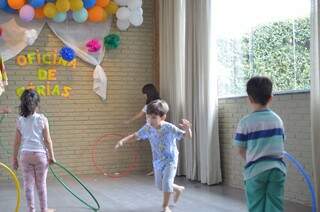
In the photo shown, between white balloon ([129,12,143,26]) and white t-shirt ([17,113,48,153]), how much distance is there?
382 centimetres

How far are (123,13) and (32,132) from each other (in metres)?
3.87

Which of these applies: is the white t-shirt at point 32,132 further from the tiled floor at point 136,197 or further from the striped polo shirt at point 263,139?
the striped polo shirt at point 263,139

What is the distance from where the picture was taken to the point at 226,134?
21.1 feet

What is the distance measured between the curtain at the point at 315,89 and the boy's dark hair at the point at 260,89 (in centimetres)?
178

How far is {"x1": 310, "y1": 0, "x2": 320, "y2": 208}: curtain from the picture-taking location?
14.9ft

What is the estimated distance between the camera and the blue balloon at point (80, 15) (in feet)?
23.9

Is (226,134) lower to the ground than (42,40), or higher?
lower

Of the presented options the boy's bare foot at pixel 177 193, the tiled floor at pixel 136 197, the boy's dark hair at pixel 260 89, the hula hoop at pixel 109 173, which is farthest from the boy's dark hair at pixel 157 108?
the hula hoop at pixel 109 173

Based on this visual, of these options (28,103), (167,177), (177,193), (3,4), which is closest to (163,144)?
(167,177)

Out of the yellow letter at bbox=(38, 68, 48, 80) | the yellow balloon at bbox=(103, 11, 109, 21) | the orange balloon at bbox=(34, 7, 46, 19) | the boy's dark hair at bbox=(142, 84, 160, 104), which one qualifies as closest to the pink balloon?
the orange balloon at bbox=(34, 7, 46, 19)

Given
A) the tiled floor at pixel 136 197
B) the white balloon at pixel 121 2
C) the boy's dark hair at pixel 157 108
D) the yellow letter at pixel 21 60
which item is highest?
the white balloon at pixel 121 2

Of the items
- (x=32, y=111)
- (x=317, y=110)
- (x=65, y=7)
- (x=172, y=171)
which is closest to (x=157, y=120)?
(x=172, y=171)

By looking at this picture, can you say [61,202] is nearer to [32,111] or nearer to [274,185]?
[32,111]

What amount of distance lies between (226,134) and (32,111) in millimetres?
3082
